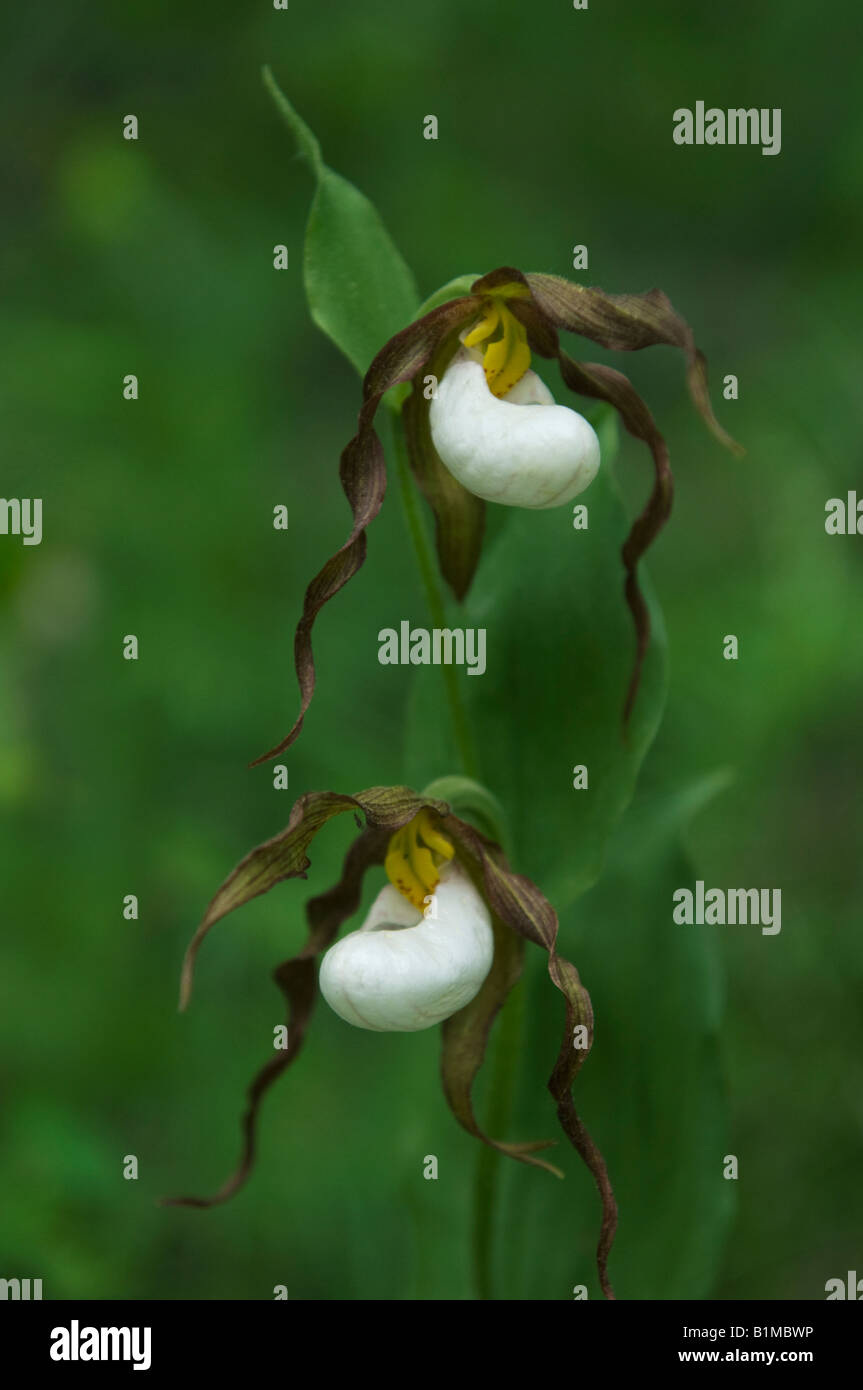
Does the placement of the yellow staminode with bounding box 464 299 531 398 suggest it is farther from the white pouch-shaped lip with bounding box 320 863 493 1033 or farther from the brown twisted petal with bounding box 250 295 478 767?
the white pouch-shaped lip with bounding box 320 863 493 1033

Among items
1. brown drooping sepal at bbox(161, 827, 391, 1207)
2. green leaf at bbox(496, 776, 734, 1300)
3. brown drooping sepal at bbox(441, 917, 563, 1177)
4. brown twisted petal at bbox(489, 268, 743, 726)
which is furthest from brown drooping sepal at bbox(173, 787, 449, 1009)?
green leaf at bbox(496, 776, 734, 1300)

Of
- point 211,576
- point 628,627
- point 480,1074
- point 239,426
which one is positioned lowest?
point 480,1074

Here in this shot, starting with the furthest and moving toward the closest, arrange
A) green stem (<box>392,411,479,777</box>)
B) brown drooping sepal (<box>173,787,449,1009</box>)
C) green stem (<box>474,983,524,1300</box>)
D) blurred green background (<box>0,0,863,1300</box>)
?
blurred green background (<box>0,0,863,1300</box>) → green stem (<box>474,983,524,1300</box>) → green stem (<box>392,411,479,777</box>) → brown drooping sepal (<box>173,787,449,1009</box>)

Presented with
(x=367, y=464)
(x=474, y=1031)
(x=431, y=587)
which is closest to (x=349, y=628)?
(x=431, y=587)

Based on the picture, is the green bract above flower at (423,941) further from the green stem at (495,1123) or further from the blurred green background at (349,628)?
the blurred green background at (349,628)

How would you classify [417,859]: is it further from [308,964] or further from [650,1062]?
[650,1062]
